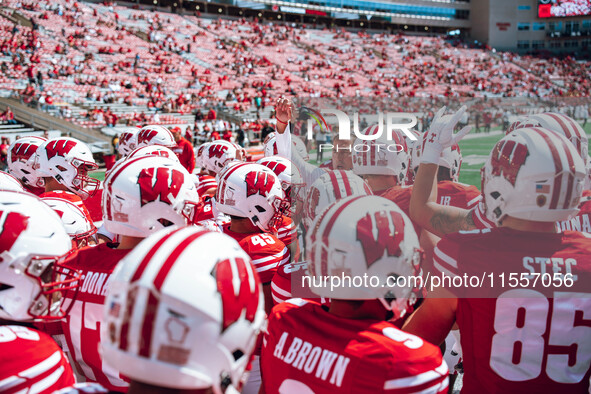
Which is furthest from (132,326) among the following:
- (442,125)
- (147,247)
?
(442,125)

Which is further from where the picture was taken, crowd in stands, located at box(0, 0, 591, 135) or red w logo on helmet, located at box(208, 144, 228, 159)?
crowd in stands, located at box(0, 0, 591, 135)

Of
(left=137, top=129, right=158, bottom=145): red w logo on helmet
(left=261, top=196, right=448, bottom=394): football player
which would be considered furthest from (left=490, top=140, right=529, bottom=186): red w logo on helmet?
(left=137, top=129, right=158, bottom=145): red w logo on helmet

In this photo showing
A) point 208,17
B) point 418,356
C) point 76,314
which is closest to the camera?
point 418,356

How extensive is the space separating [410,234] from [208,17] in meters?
45.7

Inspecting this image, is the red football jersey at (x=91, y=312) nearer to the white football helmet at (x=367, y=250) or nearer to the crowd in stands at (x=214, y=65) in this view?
the white football helmet at (x=367, y=250)

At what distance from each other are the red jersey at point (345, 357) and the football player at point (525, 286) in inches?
16.9

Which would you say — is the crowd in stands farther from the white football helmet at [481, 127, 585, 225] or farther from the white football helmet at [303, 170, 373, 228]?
the white football helmet at [481, 127, 585, 225]

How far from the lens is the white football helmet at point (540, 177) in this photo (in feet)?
6.62

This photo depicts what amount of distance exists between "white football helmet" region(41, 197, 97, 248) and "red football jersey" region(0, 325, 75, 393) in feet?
6.48

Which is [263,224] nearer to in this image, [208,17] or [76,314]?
[76,314]

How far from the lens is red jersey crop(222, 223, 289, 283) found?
323 cm

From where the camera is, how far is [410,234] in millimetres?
1981

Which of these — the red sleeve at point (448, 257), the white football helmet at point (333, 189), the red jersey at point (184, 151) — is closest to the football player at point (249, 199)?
the white football helmet at point (333, 189)

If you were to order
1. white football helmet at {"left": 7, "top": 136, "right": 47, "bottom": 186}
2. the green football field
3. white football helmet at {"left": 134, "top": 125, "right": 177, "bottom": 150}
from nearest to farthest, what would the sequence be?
the green football field < white football helmet at {"left": 7, "top": 136, "right": 47, "bottom": 186} < white football helmet at {"left": 134, "top": 125, "right": 177, "bottom": 150}
